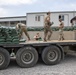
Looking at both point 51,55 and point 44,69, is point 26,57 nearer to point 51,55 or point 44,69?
point 44,69

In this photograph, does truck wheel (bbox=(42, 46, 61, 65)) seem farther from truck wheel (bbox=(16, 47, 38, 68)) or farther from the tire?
the tire

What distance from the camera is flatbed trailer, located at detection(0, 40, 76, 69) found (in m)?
9.13

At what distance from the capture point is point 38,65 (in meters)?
9.87

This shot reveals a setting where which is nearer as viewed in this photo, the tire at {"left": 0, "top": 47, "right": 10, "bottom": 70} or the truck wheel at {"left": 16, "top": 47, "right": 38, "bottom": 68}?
the tire at {"left": 0, "top": 47, "right": 10, "bottom": 70}

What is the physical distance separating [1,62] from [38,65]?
1785mm

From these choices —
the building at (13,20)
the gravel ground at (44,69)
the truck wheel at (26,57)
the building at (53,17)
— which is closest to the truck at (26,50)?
the truck wheel at (26,57)

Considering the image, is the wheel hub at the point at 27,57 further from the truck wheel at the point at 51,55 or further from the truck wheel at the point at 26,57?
the truck wheel at the point at 51,55

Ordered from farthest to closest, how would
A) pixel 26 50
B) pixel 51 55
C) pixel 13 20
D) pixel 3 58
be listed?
pixel 13 20 < pixel 51 55 < pixel 26 50 < pixel 3 58

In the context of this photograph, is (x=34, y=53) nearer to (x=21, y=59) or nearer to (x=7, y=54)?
(x=21, y=59)

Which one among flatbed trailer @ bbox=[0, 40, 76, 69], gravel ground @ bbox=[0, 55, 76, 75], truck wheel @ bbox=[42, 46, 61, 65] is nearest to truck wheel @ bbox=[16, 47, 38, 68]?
flatbed trailer @ bbox=[0, 40, 76, 69]

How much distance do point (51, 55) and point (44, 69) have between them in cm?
115

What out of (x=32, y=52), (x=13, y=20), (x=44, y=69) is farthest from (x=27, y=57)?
(x=13, y=20)

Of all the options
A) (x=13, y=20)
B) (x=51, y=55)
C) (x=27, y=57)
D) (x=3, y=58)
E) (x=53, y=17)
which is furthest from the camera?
(x=13, y=20)

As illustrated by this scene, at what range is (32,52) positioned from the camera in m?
9.57
